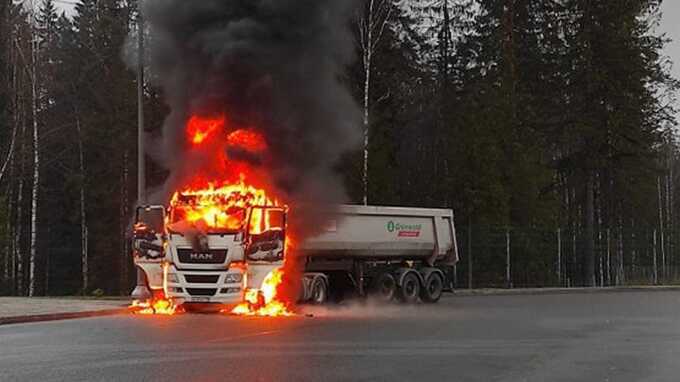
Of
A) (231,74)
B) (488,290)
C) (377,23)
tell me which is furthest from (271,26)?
(488,290)

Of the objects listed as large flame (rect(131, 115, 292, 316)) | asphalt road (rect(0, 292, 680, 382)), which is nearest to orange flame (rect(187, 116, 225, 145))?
large flame (rect(131, 115, 292, 316))

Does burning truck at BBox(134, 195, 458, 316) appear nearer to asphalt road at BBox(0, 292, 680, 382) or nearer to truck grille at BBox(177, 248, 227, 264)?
truck grille at BBox(177, 248, 227, 264)

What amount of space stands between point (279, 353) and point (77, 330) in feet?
17.2

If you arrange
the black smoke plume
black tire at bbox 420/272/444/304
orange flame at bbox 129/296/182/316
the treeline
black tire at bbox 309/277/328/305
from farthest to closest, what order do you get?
the treeline < black tire at bbox 420/272/444/304 < black tire at bbox 309/277/328/305 < the black smoke plume < orange flame at bbox 129/296/182/316

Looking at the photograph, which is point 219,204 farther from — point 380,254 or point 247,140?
point 380,254

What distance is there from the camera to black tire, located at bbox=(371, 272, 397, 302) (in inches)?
945

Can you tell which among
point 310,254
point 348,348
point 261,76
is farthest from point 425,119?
point 348,348

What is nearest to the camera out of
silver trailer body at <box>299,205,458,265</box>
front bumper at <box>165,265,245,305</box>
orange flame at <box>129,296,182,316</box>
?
front bumper at <box>165,265,245,305</box>

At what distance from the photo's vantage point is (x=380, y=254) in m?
23.4

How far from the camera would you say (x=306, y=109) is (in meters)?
19.8

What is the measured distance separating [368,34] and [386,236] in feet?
A: 39.4

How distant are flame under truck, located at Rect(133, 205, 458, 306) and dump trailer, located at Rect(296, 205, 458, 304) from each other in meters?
0.03

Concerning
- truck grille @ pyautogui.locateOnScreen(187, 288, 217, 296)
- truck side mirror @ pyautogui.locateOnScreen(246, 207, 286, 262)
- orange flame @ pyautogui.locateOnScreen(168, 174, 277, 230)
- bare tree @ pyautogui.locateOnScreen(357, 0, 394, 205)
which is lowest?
truck grille @ pyautogui.locateOnScreen(187, 288, 217, 296)

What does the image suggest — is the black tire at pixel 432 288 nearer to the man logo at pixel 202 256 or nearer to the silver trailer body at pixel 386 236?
the silver trailer body at pixel 386 236
